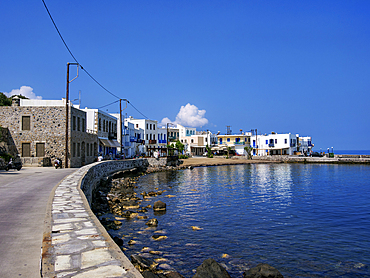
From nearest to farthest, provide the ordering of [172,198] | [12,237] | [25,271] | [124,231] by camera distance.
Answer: [25,271] → [12,237] → [124,231] → [172,198]

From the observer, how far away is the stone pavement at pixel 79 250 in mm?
4676

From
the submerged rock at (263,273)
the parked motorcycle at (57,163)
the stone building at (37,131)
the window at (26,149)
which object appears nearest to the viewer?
the submerged rock at (263,273)

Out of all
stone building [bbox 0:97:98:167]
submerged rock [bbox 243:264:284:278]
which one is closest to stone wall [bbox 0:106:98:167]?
stone building [bbox 0:97:98:167]

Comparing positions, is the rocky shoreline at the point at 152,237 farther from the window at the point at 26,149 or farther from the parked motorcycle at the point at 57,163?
the window at the point at 26,149

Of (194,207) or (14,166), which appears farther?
(14,166)

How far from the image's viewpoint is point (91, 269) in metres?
4.75

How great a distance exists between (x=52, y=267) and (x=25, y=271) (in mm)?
1455

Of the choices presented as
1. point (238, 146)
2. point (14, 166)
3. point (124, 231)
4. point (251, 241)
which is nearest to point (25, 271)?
point (124, 231)

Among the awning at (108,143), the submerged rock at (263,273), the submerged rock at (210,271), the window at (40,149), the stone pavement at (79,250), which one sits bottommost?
the submerged rock at (263,273)

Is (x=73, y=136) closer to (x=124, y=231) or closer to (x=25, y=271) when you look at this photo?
(x=124, y=231)

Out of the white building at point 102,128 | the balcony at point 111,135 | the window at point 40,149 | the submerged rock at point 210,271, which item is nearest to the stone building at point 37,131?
the window at point 40,149

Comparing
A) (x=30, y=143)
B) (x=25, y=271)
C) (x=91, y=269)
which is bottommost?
(x=25, y=271)

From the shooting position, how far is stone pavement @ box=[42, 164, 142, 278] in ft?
15.3

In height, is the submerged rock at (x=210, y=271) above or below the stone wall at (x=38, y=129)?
below
